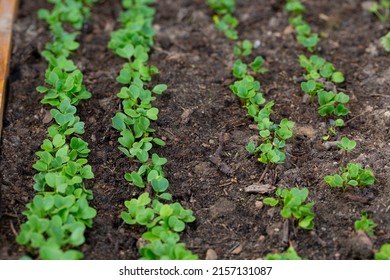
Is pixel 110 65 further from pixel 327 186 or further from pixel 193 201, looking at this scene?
pixel 327 186

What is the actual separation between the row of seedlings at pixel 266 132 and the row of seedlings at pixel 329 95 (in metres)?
0.20

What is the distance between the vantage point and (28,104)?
3.28 metres

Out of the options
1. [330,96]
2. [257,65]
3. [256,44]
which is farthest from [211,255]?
[256,44]

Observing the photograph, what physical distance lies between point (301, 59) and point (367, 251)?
51.5 inches

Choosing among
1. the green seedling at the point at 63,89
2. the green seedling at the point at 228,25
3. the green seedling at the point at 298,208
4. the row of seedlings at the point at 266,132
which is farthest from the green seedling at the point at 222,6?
the green seedling at the point at 298,208

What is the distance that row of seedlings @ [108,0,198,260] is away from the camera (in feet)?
8.32

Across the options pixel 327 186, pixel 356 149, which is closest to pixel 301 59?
pixel 356 149

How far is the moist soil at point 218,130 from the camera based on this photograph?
8.62ft

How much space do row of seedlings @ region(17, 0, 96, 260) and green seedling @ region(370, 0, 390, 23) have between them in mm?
1814

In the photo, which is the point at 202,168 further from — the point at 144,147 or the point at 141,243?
the point at 141,243

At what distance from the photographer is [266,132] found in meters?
2.98

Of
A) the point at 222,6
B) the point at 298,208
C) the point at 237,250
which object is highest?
the point at 222,6

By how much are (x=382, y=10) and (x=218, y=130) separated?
61.7 inches

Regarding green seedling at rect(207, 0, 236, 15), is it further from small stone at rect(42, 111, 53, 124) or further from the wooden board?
small stone at rect(42, 111, 53, 124)
